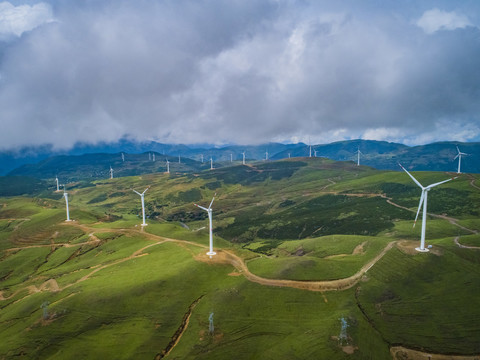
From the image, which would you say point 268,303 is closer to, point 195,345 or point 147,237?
point 195,345

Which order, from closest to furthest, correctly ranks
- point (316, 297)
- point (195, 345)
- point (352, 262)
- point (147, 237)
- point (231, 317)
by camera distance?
1. point (195, 345)
2. point (231, 317)
3. point (316, 297)
4. point (352, 262)
5. point (147, 237)

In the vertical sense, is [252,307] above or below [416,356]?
above

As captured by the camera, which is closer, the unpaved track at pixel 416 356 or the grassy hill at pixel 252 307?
the unpaved track at pixel 416 356

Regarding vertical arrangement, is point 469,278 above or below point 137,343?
above

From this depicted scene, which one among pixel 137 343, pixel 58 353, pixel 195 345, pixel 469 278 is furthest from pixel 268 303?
pixel 469 278

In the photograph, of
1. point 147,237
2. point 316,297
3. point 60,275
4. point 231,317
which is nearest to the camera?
point 231,317

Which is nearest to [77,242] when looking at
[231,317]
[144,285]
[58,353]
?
[144,285]

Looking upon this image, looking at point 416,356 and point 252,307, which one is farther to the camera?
point 252,307

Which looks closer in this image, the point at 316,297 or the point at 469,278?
the point at 316,297

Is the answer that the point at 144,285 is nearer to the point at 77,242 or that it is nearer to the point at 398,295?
the point at 398,295

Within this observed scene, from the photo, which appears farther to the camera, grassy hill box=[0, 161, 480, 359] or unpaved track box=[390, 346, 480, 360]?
grassy hill box=[0, 161, 480, 359]
